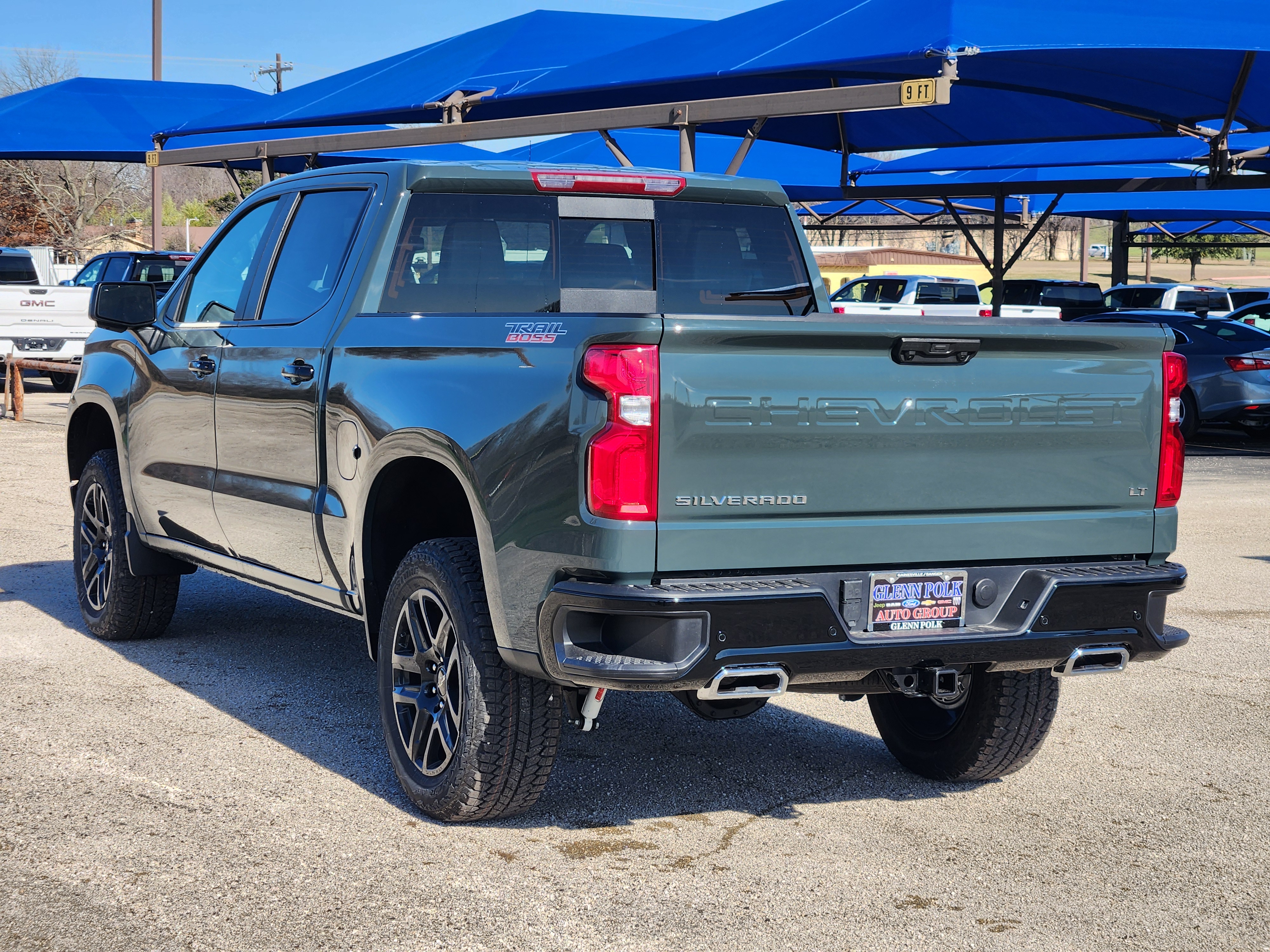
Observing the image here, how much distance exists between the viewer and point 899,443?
13.5 ft

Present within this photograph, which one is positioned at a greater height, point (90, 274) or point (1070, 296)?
point (90, 274)

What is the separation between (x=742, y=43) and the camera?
13.0 m

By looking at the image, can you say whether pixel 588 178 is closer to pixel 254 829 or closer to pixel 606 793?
pixel 606 793

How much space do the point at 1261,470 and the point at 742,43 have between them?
764cm

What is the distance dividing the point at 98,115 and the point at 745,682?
20842mm

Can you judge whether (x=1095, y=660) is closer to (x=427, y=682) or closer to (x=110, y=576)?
(x=427, y=682)

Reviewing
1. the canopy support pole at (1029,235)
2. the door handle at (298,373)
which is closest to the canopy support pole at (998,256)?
the canopy support pole at (1029,235)

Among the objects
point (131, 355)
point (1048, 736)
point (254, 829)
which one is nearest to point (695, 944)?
point (254, 829)

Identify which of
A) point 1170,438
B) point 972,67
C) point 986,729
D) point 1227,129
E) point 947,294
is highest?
point 972,67

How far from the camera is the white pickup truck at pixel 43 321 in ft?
67.3

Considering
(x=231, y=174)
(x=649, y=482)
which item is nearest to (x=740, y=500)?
(x=649, y=482)

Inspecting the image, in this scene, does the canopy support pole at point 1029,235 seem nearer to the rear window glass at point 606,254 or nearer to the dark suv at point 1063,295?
the dark suv at point 1063,295

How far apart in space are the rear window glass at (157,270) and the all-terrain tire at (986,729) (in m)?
18.1

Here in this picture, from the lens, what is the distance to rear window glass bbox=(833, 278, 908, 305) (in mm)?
27578
